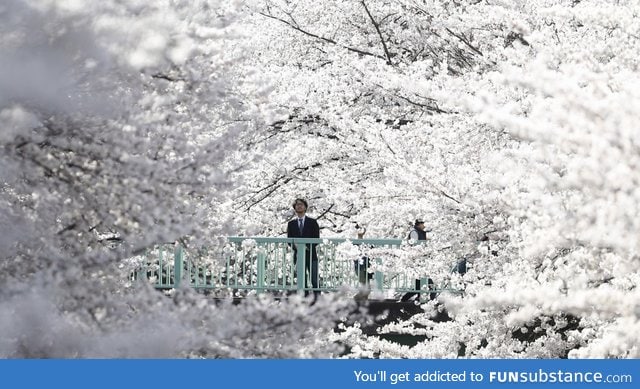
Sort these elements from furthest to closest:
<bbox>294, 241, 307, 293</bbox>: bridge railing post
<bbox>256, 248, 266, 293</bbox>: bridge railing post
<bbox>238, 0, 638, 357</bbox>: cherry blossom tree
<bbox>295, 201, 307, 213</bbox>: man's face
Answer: <bbox>256, 248, 266, 293</bbox>: bridge railing post
<bbox>294, 241, 307, 293</bbox>: bridge railing post
<bbox>295, 201, 307, 213</bbox>: man's face
<bbox>238, 0, 638, 357</bbox>: cherry blossom tree

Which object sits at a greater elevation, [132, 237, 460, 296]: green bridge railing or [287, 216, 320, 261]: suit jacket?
[287, 216, 320, 261]: suit jacket

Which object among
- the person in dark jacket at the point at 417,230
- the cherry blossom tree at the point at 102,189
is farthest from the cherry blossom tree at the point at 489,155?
the cherry blossom tree at the point at 102,189

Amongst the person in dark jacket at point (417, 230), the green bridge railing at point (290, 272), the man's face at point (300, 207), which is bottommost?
the green bridge railing at point (290, 272)

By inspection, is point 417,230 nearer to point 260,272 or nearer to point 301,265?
point 301,265

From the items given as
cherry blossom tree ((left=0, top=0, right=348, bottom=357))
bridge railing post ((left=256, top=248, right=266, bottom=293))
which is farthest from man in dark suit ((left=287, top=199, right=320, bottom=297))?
cherry blossom tree ((left=0, top=0, right=348, bottom=357))

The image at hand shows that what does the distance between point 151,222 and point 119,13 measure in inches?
37.9

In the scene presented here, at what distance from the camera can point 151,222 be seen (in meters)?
5.52

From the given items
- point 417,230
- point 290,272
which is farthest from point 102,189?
point 290,272

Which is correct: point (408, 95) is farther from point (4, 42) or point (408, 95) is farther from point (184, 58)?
point (4, 42)

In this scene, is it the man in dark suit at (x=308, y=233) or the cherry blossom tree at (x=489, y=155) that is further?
the man in dark suit at (x=308, y=233)

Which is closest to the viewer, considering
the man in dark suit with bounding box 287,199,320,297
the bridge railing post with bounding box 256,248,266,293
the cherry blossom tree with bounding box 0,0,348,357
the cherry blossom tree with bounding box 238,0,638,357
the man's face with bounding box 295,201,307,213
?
the cherry blossom tree with bounding box 238,0,638,357

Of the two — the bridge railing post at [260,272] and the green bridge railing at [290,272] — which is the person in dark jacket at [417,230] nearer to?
the green bridge railing at [290,272]

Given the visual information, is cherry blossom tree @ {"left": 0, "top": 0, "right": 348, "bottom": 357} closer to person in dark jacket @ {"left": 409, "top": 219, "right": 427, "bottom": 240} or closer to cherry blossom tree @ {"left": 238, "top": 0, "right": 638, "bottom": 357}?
cherry blossom tree @ {"left": 238, "top": 0, "right": 638, "bottom": 357}

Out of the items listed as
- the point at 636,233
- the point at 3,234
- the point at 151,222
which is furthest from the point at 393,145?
the point at 636,233
